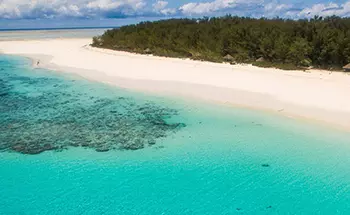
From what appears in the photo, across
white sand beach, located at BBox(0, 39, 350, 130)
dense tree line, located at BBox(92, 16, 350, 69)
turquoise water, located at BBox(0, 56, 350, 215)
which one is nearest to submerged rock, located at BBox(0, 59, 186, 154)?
turquoise water, located at BBox(0, 56, 350, 215)

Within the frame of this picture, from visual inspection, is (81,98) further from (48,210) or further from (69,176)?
(48,210)

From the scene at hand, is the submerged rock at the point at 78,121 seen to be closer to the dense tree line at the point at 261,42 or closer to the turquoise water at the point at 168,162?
the turquoise water at the point at 168,162

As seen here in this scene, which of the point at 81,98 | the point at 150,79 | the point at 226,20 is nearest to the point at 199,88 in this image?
the point at 150,79

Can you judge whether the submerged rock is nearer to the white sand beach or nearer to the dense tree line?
the white sand beach

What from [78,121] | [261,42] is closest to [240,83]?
[261,42]

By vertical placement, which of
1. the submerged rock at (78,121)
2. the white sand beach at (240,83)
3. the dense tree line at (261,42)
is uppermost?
the dense tree line at (261,42)

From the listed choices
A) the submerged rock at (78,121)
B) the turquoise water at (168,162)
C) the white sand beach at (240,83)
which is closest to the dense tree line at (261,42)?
the white sand beach at (240,83)
